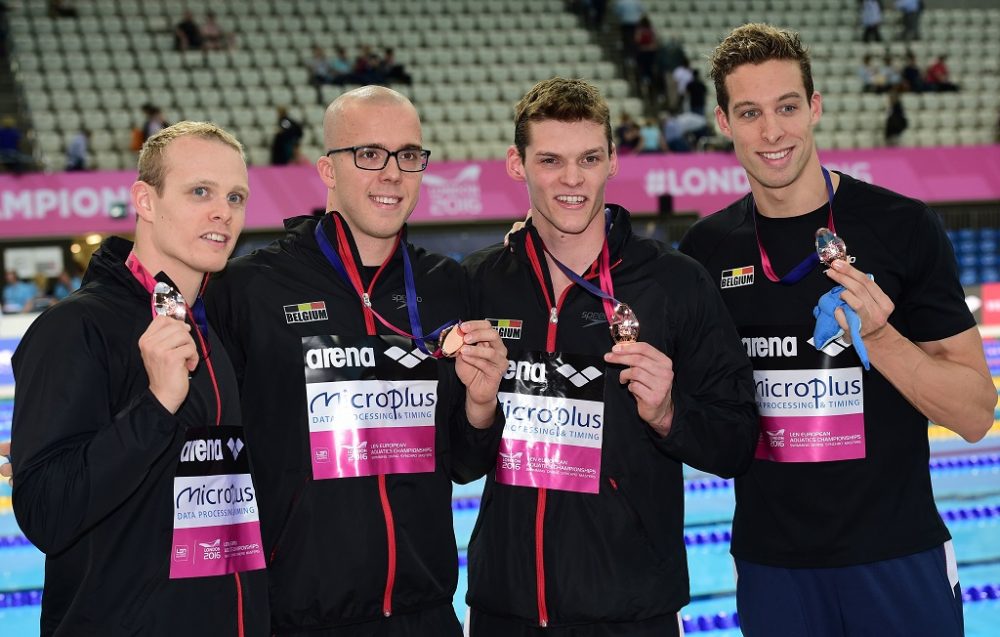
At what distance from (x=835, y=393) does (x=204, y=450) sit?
159cm

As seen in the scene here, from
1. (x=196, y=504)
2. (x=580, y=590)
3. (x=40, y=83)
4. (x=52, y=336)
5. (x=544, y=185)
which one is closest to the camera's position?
(x=52, y=336)

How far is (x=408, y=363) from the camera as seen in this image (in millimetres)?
2604

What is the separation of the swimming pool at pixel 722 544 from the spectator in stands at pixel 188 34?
10.1m

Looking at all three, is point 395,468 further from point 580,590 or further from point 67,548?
point 67,548

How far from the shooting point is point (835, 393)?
2.69 m

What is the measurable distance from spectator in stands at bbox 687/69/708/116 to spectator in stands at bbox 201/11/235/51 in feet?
23.3

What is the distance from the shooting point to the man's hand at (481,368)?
2.38 meters

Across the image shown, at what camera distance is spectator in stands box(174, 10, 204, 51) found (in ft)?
A: 51.2

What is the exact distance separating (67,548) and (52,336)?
1.47 feet

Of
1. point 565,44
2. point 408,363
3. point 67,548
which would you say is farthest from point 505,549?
point 565,44

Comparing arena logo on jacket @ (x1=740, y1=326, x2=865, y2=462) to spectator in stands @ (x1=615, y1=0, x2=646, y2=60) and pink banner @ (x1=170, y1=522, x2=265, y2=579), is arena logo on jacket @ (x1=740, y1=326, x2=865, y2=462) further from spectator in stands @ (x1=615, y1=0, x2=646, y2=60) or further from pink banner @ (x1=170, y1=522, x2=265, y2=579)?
spectator in stands @ (x1=615, y1=0, x2=646, y2=60)

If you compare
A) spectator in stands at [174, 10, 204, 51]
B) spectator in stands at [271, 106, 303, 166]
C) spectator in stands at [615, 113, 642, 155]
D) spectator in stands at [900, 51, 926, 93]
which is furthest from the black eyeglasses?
spectator in stands at [900, 51, 926, 93]

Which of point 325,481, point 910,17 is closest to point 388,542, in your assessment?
point 325,481

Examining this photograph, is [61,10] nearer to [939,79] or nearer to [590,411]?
[939,79]
